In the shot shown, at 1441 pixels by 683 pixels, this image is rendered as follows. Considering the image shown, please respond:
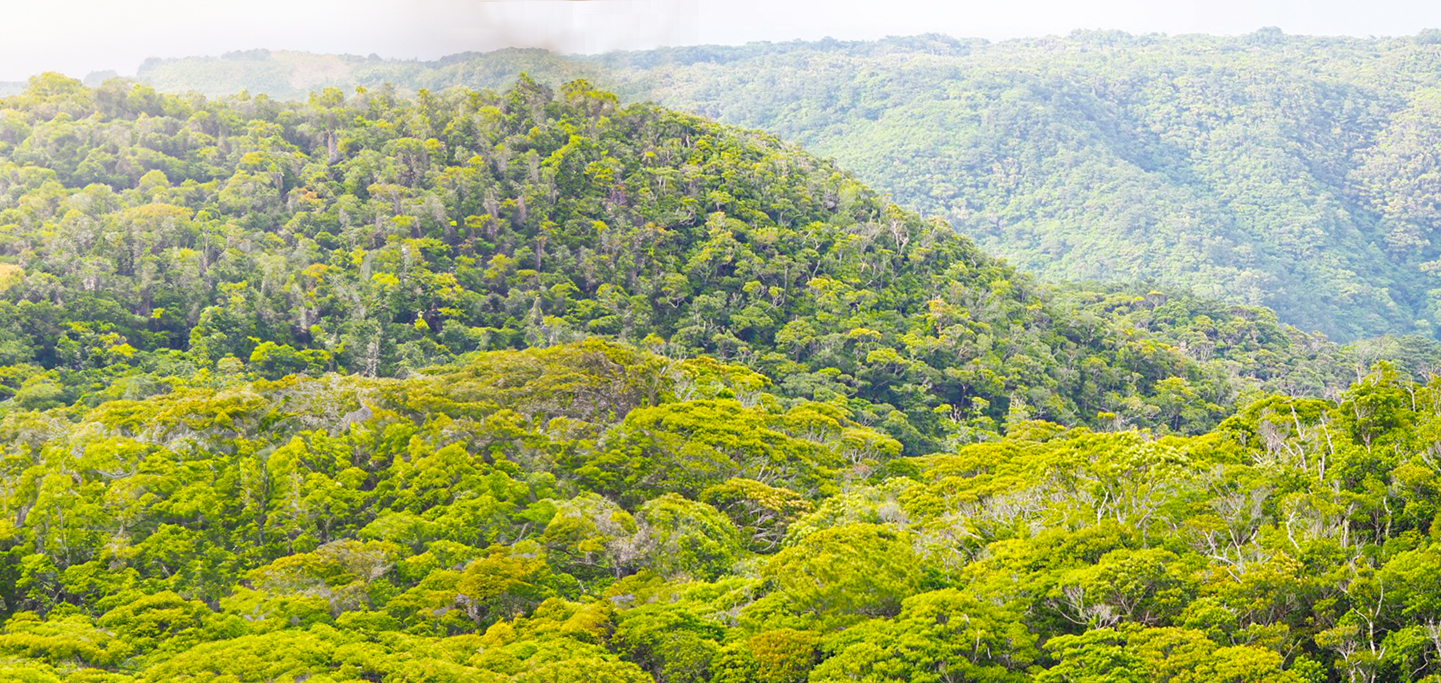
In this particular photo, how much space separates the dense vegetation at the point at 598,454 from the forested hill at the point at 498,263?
0.91 ft

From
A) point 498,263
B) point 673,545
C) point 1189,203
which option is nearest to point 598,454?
point 673,545

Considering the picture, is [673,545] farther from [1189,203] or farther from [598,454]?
[1189,203]

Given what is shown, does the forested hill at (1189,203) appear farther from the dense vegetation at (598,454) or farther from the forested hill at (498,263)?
the dense vegetation at (598,454)

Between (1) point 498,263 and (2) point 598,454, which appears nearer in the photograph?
(2) point 598,454

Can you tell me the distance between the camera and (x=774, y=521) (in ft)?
112

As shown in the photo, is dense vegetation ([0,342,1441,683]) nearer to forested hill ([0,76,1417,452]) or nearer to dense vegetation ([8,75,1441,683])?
dense vegetation ([8,75,1441,683])

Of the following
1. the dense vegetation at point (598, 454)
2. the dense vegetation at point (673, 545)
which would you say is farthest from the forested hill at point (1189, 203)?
the dense vegetation at point (673, 545)

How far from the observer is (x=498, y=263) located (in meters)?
64.9

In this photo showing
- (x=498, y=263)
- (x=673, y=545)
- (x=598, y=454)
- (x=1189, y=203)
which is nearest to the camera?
(x=673, y=545)

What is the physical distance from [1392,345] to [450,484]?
96.5 m

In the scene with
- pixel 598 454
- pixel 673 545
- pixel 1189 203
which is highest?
pixel 598 454

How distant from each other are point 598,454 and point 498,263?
3161 cm

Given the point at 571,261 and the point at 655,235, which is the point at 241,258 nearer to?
the point at 571,261

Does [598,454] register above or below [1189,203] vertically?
above
